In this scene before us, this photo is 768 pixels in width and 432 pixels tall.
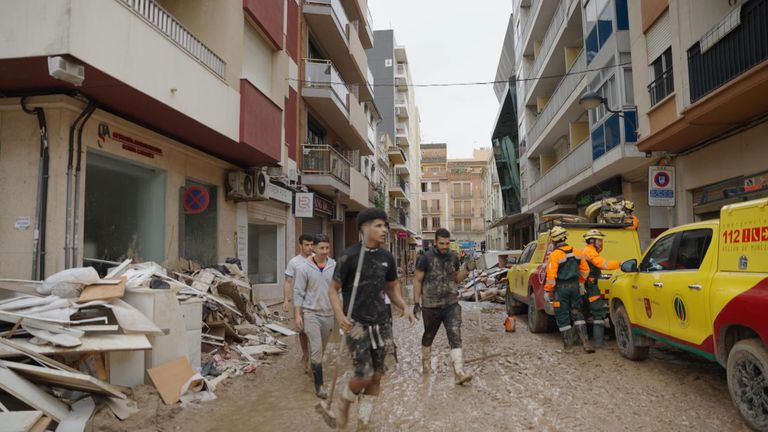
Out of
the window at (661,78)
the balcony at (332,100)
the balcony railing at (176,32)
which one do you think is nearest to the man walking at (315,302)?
the balcony railing at (176,32)

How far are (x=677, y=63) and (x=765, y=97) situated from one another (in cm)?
310

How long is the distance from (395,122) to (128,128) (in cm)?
4160

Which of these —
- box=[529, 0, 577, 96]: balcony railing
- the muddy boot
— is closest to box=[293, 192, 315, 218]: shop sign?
the muddy boot

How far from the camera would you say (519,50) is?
31281 mm

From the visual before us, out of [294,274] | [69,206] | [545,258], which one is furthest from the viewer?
[545,258]

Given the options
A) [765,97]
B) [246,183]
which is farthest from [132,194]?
[765,97]

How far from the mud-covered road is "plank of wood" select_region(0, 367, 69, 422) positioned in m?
0.60

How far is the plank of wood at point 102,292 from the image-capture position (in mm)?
5445

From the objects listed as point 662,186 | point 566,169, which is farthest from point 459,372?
point 566,169

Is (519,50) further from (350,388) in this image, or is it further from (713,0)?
(350,388)

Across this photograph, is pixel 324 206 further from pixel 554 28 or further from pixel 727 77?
pixel 727 77

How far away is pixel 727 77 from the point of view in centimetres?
962

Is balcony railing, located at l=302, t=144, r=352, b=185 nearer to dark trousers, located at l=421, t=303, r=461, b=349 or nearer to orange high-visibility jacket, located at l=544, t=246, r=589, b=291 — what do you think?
orange high-visibility jacket, located at l=544, t=246, r=589, b=291

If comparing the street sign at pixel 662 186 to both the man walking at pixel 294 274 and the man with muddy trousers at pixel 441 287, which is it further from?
the man walking at pixel 294 274
